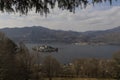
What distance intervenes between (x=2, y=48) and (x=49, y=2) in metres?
22.1

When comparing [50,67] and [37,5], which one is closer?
[37,5]

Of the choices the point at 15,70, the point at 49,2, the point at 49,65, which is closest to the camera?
the point at 49,2

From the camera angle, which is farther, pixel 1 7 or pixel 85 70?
pixel 85 70

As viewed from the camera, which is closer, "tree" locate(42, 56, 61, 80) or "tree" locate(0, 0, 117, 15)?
"tree" locate(0, 0, 117, 15)

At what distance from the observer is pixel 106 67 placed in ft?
178

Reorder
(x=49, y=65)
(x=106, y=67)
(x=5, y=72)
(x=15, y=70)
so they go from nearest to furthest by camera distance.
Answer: (x=5, y=72) < (x=15, y=70) < (x=49, y=65) < (x=106, y=67)

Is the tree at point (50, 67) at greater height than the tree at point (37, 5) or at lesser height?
lesser

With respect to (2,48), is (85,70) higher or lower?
lower

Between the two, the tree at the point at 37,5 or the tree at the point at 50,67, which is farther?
the tree at the point at 50,67

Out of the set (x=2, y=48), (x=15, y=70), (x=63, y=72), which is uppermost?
(x=2, y=48)

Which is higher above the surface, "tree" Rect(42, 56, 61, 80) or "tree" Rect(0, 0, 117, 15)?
"tree" Rect(0, 0, 117, 15)

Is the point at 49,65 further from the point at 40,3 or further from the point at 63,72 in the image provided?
the point at 40,3

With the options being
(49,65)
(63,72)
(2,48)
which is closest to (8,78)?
(2,48)

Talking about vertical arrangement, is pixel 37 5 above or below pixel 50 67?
above
